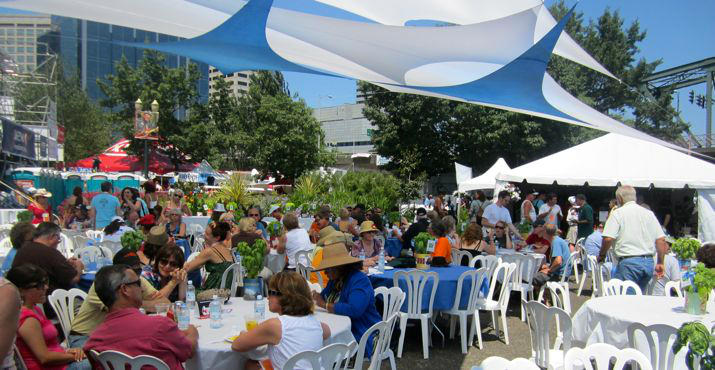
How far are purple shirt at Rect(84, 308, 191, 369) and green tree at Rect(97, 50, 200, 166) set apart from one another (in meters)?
29.5

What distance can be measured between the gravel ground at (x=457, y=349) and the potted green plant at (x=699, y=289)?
1930 millimetres

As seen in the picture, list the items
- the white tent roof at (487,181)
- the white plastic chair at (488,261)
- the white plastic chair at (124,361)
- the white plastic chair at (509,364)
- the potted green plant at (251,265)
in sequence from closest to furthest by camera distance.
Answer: the white plastic chair at (509,364) → the white plastic chair at (124,361) → the potted green plant at (251,265) → the white plastic chair at (488,261) → the white tent roof at (487,181)

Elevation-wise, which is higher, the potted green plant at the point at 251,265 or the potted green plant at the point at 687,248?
the potted green plant at the point at 687,248

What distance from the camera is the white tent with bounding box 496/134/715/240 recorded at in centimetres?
1067

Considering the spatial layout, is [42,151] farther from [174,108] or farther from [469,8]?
[469,8]

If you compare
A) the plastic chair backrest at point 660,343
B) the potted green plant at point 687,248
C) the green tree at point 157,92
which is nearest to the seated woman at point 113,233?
the plastic chair backrest at point 660,343

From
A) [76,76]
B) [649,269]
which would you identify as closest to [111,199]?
[649,269]

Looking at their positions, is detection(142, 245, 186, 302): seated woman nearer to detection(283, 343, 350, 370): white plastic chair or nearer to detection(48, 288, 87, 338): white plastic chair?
detection(48, 288, 87, 338): white plastic chair

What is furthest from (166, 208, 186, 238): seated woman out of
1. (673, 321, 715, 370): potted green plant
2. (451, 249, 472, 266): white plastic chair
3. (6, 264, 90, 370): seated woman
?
(673, 321, 715, 370): potted green plant

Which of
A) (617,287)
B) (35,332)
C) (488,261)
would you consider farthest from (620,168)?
(35,332)

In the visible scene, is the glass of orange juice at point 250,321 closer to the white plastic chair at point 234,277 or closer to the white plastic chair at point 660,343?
the white plastic chair at point 234,277

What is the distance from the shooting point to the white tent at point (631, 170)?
420 inches

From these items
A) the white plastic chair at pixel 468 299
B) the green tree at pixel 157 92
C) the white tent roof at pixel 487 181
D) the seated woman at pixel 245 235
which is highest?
the green tree at pixel 157 92

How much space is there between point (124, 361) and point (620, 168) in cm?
1080
